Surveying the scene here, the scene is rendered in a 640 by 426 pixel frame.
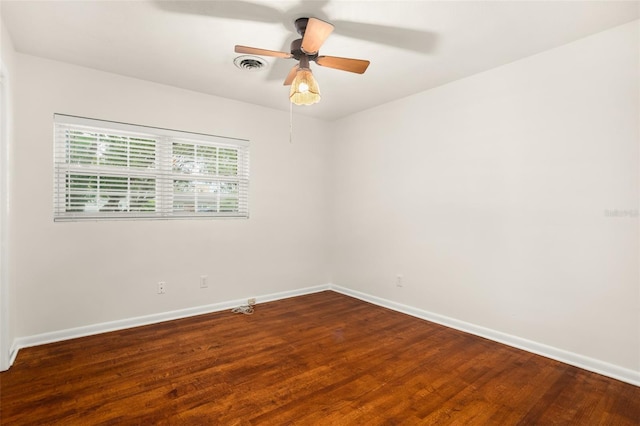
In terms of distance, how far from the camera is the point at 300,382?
2195 millimetres

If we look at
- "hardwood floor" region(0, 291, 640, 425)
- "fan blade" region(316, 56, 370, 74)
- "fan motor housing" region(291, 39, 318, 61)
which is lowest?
"hardwood floor" region(0, 291, 640, 425)

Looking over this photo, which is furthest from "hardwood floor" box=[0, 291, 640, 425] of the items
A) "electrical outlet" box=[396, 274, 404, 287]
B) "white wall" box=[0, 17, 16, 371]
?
"electrical outlet" box=[396, 274, 404, 287]

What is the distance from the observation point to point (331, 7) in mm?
2043

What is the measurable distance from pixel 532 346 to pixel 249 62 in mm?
3409

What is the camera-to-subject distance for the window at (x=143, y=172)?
2.92 meters

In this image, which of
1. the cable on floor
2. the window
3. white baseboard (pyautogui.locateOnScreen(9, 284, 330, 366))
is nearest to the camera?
white baseboard (pyautogui.locateOnScreen(9, 284, 330, 366))

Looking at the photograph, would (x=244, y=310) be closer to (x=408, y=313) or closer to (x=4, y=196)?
(x=408, y=313)

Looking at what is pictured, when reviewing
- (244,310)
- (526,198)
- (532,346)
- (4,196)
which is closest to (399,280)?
(532,346)

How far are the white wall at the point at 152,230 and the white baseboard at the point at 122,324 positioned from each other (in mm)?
52

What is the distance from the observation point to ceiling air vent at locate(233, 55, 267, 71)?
2717 mm

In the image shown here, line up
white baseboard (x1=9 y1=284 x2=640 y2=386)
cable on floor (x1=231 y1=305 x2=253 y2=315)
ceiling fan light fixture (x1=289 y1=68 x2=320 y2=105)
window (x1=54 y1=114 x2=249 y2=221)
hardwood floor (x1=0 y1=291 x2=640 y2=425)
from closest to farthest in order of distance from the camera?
hardwood floor (x1=0 y1=291 x2=640 y2=425), ceiling fan light fixture (x1=289 y1=68 x2=320 y2=105), white baseboard (x1=9 y1=284 x2=640 y2=386), window (x1=54 y1=114 x2=249 y2=221), cable on floor (x1=231 y1=305 x2=253 y2=315)

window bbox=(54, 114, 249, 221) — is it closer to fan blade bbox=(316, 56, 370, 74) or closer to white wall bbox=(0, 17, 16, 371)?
white wall bbox=(0, 17, 16, 371)

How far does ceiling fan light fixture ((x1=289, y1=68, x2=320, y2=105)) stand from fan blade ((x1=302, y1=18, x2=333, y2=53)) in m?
0.15

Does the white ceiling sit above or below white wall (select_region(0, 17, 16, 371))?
above
